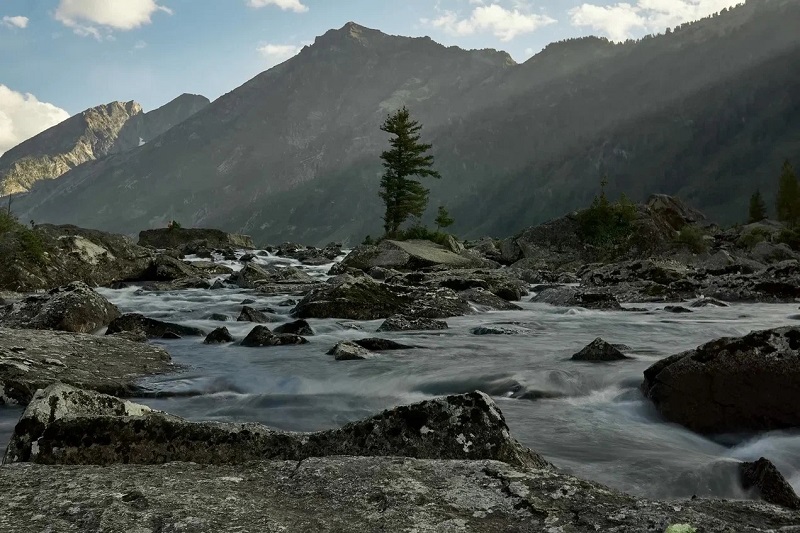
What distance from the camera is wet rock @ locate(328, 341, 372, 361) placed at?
12.4 m

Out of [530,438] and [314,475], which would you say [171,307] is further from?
[314,475]

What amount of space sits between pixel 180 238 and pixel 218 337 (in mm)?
48066

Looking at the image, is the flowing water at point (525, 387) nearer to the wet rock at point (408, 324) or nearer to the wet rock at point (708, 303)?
the wet rock at point (408, 324)

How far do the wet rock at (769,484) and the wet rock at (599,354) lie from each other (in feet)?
20.9

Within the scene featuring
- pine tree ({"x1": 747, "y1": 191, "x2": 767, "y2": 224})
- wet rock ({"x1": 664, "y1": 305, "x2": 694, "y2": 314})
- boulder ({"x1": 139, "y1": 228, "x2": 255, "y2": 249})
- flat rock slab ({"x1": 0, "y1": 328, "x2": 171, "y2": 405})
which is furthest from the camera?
pine tree ({"x1": 747, "y1": 191, "x2": 767, "y2": 224})

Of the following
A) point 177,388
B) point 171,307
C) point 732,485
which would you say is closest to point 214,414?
point 177,388

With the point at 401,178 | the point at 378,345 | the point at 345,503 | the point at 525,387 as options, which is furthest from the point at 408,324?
the point at 401,178

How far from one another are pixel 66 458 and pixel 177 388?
6368mm

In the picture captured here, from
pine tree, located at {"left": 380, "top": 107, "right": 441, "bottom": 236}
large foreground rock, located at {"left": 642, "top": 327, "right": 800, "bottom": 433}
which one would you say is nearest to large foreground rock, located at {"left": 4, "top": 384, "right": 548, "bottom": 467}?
large foreground rock, located at {"left": 642, "top": 327, "right": 800, "bottom": 433}

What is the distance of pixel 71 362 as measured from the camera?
9.30 meters

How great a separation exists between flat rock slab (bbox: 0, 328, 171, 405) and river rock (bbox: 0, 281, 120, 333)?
3.45 meters

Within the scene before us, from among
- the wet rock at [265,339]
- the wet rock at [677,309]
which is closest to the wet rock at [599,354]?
the wet rock at [265,339]

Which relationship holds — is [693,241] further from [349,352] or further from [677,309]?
[349,352]

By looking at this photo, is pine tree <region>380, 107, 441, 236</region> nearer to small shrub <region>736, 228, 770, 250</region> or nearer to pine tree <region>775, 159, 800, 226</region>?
small shrub <region>736, 228, 770, 250</region>
